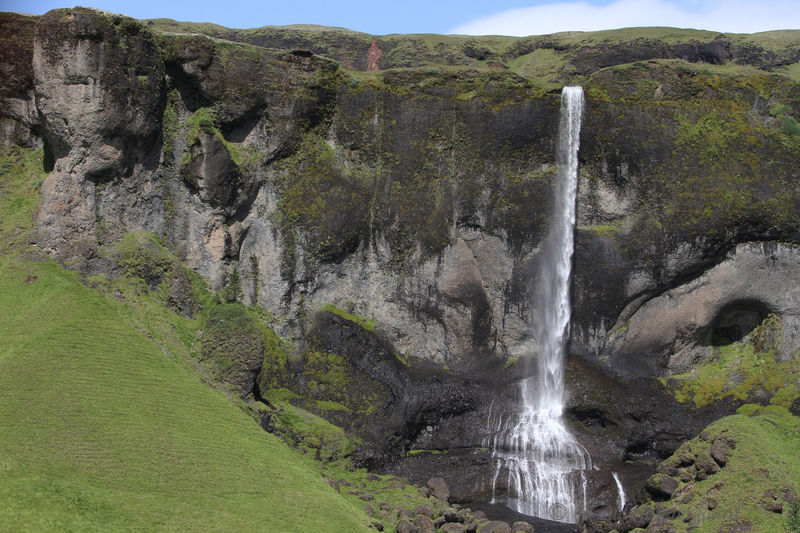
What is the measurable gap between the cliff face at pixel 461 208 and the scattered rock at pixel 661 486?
14.8 feet

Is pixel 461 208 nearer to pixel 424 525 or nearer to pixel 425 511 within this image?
pixel 425 511

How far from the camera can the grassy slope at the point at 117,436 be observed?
55.3 feet

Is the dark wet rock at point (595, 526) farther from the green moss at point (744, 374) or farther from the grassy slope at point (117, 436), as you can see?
the green moss at point (744, 374)

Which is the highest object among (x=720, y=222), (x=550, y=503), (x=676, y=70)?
(x=676, y=70)

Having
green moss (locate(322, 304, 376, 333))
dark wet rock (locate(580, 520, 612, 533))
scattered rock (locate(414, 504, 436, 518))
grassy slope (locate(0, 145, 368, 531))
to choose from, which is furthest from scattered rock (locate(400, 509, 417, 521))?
green moss (locate(322, 304, 376, 333))

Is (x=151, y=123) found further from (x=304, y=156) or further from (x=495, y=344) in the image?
(x=495, y=344)

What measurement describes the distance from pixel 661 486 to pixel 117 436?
16663 millimetres

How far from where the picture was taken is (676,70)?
32.4 meters

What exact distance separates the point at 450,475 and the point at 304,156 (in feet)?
46.2

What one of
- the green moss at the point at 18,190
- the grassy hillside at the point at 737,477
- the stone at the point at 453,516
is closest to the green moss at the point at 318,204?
the green moss at the point at 18,190

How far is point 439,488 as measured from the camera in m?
25.6

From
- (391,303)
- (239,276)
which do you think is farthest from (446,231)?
(239,276)

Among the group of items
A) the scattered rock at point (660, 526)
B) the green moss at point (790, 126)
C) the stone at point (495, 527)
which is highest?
the green moss at point (790, 126)

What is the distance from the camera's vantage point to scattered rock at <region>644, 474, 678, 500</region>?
79.4ft
